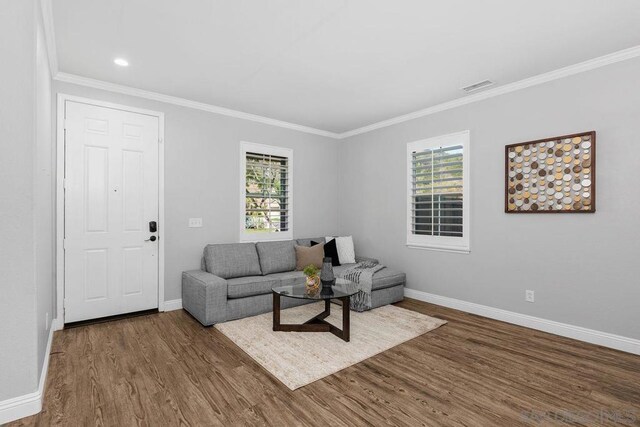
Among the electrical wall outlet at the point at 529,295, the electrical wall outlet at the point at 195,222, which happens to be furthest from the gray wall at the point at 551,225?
the electrical wall outlet at the point at 195,222

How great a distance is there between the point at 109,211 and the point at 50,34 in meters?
1.85

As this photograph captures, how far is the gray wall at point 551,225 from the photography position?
305 centimetres

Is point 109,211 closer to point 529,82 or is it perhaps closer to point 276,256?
point 276,256

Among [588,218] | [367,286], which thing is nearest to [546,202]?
[588,218]

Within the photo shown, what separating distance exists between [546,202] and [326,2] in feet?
9.85

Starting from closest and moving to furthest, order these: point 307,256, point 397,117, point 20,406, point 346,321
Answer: point 20,406, point 346,321, point 307,256, point 397,117

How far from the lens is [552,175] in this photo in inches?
136

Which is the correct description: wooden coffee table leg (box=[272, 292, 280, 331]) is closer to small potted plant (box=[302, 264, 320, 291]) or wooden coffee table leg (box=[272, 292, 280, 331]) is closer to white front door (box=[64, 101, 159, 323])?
small potted plant (box=[302, 264, 320, 291])

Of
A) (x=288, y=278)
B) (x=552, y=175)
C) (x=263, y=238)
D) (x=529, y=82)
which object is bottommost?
(x=288, y=278)

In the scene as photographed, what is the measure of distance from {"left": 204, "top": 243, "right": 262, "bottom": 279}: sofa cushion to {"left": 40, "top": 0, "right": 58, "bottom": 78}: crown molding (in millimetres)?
2506

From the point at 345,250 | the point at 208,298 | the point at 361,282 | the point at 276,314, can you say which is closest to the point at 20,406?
the point at 208,298

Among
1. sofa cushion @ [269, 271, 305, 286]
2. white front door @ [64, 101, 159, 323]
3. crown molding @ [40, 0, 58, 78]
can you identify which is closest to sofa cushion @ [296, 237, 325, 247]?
sofa cushion @ [269, 271, 305, 286]

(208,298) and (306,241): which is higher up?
(306,241)

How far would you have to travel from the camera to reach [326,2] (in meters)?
2.35
